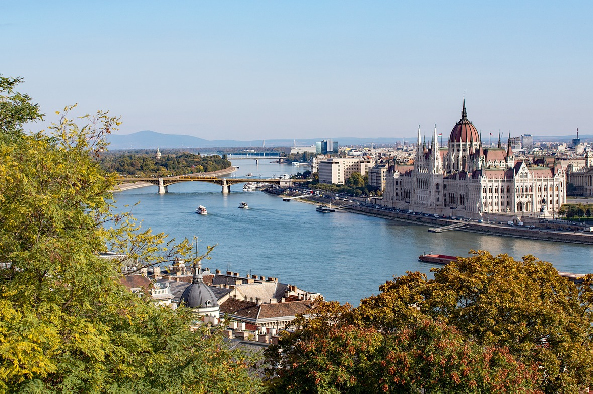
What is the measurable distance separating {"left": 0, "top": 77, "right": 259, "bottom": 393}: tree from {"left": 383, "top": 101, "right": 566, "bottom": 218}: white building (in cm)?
4945

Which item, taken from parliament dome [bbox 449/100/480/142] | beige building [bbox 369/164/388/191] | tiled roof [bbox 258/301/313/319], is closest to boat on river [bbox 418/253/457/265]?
tiled roof [bbox 258/301/313/319]

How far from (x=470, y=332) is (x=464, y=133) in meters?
56.2

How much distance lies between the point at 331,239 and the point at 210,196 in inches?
1417

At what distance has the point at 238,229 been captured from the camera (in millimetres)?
47344

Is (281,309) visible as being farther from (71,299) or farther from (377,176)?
(377,176)

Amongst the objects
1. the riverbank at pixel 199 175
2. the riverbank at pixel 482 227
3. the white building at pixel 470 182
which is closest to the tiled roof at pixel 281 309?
the riverbank at pixel 482 227

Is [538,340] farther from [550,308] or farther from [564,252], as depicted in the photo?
[564,252]

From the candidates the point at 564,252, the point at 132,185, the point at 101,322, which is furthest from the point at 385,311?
the point at 132,185

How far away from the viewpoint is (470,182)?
60.3 metres

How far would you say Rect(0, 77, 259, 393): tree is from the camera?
7.51 meters

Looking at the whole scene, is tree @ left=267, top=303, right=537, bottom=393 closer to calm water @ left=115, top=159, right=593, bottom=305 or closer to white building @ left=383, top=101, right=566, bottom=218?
calm water @ left=115, top=159, right=593, bottom=305

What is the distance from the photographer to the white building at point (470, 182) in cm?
5912

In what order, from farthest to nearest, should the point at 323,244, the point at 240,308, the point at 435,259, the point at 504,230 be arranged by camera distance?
1. the point at 504,230
2. the point at 323,244
3. the point at 435,259
4. the point at 240,308

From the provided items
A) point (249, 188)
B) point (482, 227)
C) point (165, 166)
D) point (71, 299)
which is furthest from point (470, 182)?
point (165, 166)
